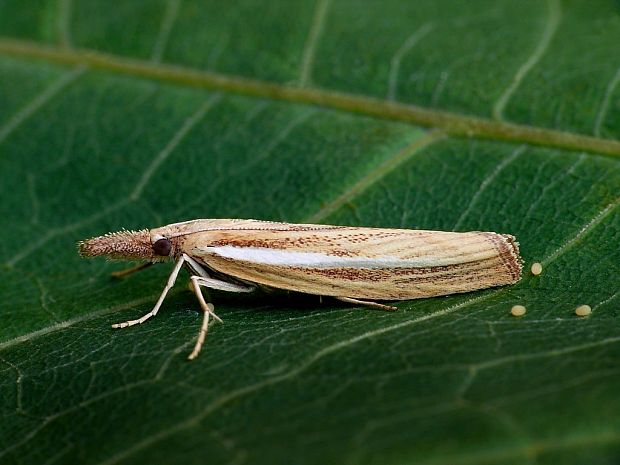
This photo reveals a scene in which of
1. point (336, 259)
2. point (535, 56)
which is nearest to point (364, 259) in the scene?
point (336, 259)

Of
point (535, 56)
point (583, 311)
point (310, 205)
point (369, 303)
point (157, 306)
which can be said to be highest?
point (535, 56)

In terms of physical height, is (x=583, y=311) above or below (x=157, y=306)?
above

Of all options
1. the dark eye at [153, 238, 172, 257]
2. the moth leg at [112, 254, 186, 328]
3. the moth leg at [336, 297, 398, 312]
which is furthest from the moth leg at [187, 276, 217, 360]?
the moth leg at [336, 297, 398, 312]

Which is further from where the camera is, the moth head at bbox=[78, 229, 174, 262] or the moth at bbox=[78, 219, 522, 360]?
the moth head at bbox=[78, 229, 174, 262]

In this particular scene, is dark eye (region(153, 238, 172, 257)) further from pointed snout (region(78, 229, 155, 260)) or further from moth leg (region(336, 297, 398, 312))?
moth leg (region(336, 297, 398, 312))

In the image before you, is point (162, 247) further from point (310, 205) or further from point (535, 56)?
point (535, 56)

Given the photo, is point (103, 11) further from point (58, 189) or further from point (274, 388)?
point (274, 388)

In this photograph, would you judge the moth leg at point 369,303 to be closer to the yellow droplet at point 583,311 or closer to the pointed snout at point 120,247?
the yellow droplet at point 583,311
